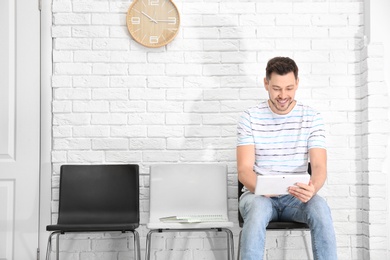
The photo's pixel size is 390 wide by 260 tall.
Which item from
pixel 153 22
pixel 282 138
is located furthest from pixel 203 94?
pixel 282 138

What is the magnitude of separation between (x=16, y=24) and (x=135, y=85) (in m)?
0.85

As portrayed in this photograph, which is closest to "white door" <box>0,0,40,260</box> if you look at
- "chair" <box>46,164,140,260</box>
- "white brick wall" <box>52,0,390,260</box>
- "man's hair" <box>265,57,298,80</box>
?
"white brick wall" <box>52,0,390,260</box>

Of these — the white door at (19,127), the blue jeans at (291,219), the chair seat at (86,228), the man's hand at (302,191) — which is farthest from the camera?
the white door at (19,127)

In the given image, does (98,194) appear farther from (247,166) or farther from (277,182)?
(277,182)

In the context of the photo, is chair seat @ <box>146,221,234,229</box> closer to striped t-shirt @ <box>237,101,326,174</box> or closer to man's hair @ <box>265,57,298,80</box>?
striped t-shirt @ <box>237,101,326,174</box>

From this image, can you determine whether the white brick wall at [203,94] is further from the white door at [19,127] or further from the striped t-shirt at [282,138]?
the striped t-shirt at [282,138]

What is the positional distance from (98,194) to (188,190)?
0.54 metres

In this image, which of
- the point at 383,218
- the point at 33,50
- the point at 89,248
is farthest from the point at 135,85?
the point at 383,218

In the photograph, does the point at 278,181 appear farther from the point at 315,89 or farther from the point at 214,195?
the point at 315,89

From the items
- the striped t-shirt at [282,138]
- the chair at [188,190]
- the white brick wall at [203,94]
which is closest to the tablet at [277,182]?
the striped t-shirt at [282,138]

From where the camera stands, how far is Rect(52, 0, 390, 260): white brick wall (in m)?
3.57

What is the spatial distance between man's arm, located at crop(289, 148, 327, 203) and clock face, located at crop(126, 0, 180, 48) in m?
1.24

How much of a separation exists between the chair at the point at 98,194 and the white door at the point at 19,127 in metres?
0.27

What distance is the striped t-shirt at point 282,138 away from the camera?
299 centimetres
